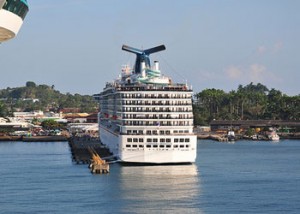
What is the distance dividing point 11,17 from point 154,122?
172 feet

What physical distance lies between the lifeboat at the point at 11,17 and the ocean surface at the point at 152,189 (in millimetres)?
28760

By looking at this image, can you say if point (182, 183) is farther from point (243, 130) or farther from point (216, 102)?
point (216, 102)

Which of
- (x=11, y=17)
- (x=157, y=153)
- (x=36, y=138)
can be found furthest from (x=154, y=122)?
(x=36, y=138)

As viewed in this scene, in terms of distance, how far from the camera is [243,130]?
16288 centimetres

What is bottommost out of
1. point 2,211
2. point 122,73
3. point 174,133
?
point 2,211

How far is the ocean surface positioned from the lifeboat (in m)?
28.8

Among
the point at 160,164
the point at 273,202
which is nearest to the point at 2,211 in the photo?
the point at 273,202

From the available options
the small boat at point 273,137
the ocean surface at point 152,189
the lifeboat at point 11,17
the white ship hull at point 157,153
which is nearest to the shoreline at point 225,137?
the small boat at point 273,137

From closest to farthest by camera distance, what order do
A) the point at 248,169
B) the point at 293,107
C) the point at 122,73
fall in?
the point at 248,169 → the point at 122,73 → the point at 293,107

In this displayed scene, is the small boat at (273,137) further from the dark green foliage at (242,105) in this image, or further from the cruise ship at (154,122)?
the cruise ship at (154,122)

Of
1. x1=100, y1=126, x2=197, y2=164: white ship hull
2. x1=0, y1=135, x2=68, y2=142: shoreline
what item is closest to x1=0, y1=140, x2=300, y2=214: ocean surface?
x1=100, y1=126, x2=197, y2=164: white ship hull

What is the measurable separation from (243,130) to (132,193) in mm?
115275

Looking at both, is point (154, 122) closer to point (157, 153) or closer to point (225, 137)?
point (157, 153)

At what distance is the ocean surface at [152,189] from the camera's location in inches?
1704
